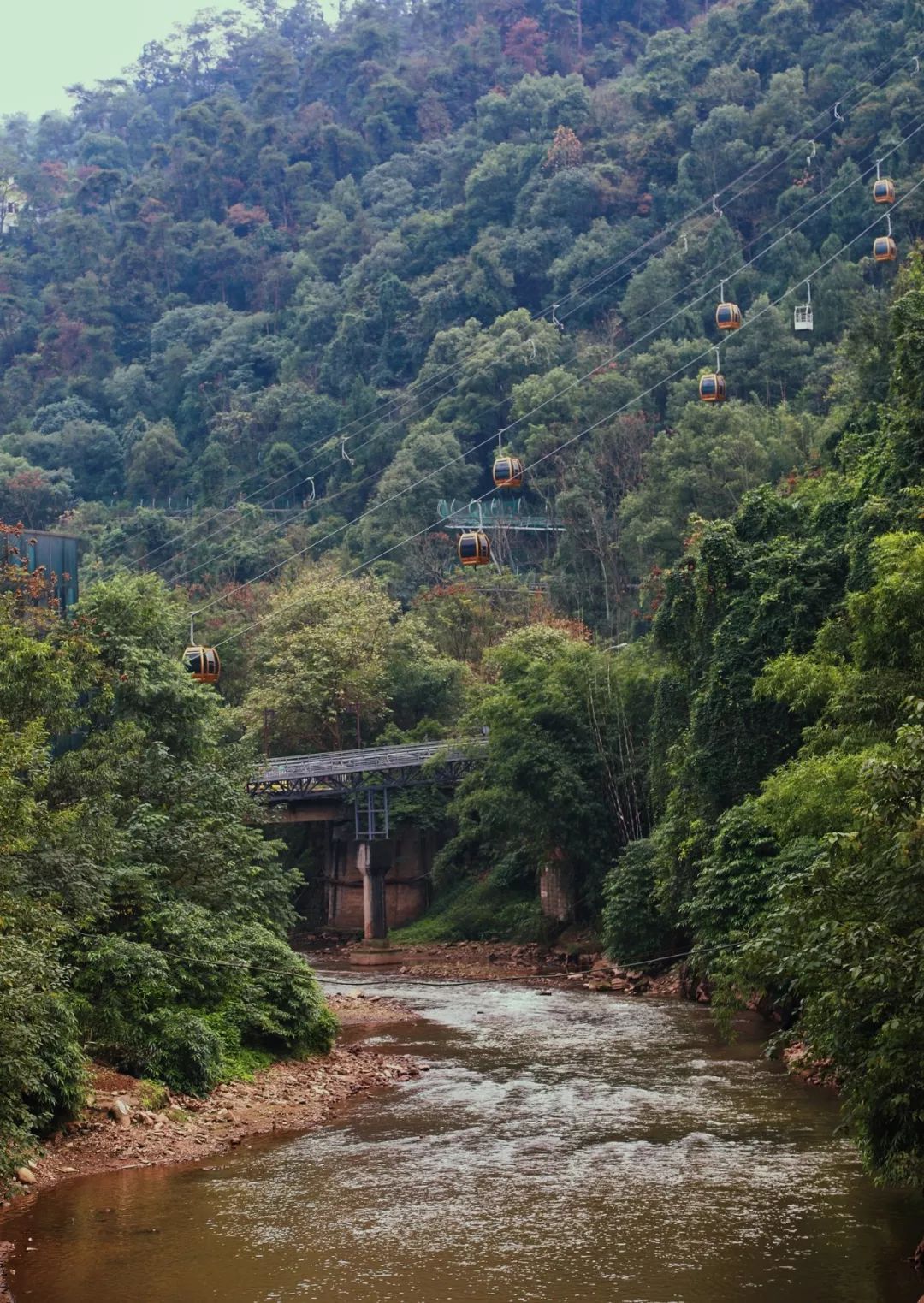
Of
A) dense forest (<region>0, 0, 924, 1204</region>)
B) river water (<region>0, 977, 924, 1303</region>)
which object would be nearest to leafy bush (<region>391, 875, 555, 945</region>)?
dense forest (<region>0, 0, 924, 1204</region>)

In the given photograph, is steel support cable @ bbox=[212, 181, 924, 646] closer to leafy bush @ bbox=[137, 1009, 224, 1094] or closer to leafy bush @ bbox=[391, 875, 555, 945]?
leafy bush @ bbox=[391, 875, 555, 945]

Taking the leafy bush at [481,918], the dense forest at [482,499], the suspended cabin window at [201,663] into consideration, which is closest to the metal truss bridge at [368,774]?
the dense forest at [482,499]

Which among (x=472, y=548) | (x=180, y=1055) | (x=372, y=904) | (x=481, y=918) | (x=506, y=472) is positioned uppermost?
(x=506, y=472)

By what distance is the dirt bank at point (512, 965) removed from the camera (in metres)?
37.2

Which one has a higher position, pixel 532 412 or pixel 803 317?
pixel 803 317

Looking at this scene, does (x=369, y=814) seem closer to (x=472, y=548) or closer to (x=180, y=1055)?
(x=472, y=548)

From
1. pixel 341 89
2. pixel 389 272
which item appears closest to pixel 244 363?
pixel 389 272

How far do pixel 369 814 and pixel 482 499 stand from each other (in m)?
25.4

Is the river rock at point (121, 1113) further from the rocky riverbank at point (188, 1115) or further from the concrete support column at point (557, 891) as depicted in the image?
the concrete support column at point (557, 891)

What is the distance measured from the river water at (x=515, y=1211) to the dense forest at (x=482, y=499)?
1701 millimetres

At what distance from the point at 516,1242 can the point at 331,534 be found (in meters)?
57.1

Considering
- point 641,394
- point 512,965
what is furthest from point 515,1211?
point 641,394

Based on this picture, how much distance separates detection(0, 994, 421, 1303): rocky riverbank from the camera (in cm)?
2055

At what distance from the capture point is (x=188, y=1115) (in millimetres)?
22766
